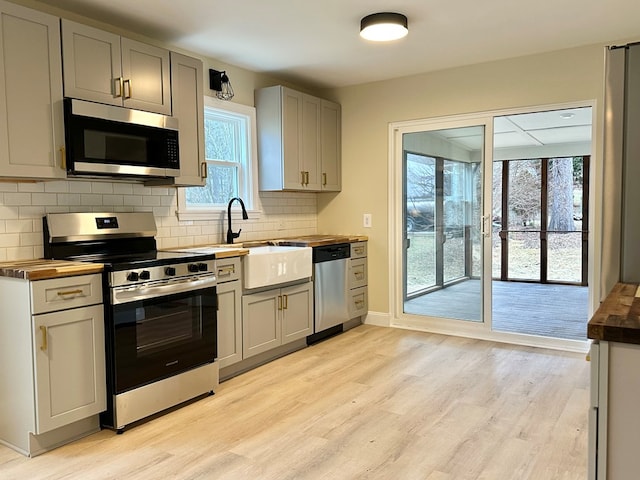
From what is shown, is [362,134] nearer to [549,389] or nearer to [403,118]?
[403,118]

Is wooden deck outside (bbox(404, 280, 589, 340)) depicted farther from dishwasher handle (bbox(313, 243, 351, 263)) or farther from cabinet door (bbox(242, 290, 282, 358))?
cabinet door (bbox(242, 290, 282, 358))

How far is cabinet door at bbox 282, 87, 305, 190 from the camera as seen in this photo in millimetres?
4449

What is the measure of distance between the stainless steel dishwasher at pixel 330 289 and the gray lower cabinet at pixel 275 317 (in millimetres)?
118

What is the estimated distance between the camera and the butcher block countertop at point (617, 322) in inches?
49.6

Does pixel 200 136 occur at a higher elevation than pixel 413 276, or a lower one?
higher

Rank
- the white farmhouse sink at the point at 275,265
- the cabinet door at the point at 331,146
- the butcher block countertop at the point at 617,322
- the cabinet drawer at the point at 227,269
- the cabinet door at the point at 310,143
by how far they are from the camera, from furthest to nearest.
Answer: the cabinet door at the point at 331,146
the cabinet door at the point at 310,143
the white farmhouse sink at the point at 275,265
the cabinet drawer at the point at 227,269
the butcher block countertop at the point at 617,322

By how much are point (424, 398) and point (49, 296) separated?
217 cm

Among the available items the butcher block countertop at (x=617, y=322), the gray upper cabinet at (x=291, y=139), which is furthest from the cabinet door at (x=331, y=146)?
the butcher block countertop at (x=617, y=322)

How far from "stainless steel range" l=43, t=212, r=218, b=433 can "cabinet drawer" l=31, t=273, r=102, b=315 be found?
6 cm

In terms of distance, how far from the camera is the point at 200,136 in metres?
3.58

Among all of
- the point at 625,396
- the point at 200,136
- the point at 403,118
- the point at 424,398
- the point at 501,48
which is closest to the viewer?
the point at 625,396

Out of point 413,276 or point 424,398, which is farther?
point 413,276

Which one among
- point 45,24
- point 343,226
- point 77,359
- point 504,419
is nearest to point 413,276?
point 343,226

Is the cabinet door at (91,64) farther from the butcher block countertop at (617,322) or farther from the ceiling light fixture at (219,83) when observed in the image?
the butcher block countertop at (617,322)
